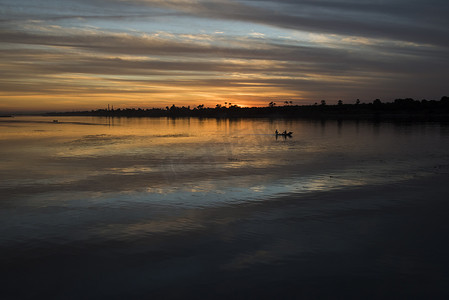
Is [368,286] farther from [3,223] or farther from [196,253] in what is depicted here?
[3,223]

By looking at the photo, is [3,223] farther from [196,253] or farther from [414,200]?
[414,200]

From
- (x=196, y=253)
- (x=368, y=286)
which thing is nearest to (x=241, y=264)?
(x=196, y=253)

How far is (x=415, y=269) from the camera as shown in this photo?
10031 millimetres

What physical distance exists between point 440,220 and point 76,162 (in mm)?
25604

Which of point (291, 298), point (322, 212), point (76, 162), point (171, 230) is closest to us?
point (291, 298)

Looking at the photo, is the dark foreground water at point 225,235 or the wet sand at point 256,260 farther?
the dark foreground water at point 225,235

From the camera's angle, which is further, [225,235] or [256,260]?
[225,235]

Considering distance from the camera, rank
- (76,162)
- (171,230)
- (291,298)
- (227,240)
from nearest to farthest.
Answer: (291,298) → (227,240) → (171,230) → (76,162)

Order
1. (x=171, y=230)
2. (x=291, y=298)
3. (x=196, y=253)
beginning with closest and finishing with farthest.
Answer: (x=291, y=298)
(x=196, y=253)
(x=171, y=230)

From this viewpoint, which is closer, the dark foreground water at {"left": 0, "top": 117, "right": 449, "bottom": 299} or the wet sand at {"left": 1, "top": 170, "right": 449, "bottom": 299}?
the wet sand at {"left": 1, "top": 170, "right": 449, "bottom": 299}

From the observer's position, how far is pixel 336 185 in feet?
66.4

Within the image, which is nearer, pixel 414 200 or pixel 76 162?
pixel 414 200

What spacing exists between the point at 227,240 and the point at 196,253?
53.5 inches

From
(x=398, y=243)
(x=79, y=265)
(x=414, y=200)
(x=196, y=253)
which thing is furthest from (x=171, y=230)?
Answer: (x=414, y=200)
